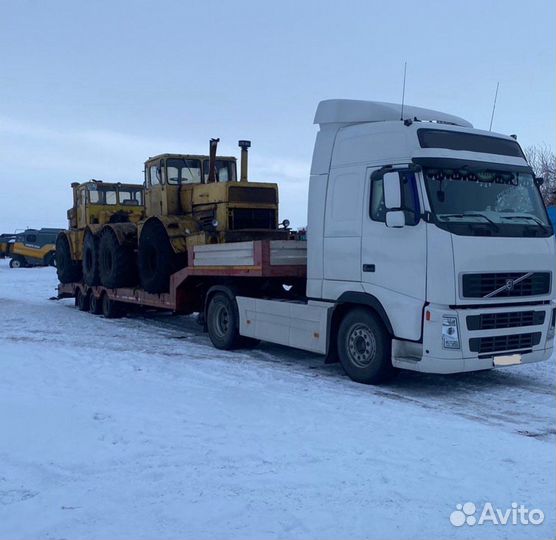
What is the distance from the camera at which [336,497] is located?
14.5ft

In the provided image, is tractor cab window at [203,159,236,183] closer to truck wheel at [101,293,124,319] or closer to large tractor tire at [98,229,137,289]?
large tractor tire at [98,229,137,289]

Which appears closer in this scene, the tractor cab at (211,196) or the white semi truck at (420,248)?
the white semi truck at (420,248)

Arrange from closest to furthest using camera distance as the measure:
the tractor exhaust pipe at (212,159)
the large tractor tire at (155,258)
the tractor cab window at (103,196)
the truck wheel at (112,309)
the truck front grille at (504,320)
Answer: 1. the truck front grille at (504,320)
2. the large tractor tire at (155,258)
3. the tractor exhaust pipe at (212,159)
4. the truck wheel at (112,309)
5. the tractor cab window at (103,196)

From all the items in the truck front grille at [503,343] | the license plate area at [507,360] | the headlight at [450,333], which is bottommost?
the license plate area at [507,360]

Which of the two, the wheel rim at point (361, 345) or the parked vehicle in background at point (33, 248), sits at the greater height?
the parked vehicle in background at point (33, 248)

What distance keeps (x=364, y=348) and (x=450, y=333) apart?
1.29 meters

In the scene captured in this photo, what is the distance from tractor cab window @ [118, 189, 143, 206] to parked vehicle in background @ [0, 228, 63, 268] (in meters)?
24.2

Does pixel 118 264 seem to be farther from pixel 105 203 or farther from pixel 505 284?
pixel 505 284

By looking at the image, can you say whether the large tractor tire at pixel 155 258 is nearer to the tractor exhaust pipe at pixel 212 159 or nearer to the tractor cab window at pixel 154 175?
the tractor cab window at pixel 154 175

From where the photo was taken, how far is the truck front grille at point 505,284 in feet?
23.8

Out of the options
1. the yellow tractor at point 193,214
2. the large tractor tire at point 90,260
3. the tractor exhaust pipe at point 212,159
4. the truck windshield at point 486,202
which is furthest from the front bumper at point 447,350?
the large tractor tire at point 90,260

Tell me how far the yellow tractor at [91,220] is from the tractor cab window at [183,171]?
283 centimetres

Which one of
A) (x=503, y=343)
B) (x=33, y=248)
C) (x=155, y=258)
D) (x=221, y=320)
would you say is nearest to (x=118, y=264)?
(x=155, y=258)

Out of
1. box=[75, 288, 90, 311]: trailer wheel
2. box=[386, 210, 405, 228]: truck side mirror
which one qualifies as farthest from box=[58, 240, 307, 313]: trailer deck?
box=[75, 288, 90, 311]: trailer wheel
